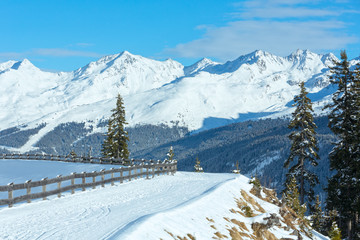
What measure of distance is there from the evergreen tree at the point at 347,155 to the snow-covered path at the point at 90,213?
1113cm

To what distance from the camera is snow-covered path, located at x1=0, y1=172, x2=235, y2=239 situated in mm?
13594

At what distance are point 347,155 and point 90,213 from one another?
19.4 m

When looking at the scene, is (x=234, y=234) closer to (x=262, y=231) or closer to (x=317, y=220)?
(x=262, y=231)

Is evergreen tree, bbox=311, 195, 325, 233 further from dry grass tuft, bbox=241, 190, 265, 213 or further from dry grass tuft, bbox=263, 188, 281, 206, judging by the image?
dry grass tuft, bbox=241, 190, 265, 213

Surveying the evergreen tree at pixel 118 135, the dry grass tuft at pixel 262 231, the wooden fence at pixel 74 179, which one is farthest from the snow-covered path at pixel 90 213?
the evergreen tree at pixel 118 135

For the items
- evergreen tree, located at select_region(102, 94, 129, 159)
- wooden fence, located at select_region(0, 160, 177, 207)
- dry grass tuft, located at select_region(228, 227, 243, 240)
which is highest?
evergreen tree, located at select_region(102, 94, 129, 159)

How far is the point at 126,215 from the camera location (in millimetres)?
A: 16469

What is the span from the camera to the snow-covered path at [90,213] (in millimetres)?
13594

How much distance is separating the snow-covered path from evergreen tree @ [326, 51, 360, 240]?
11.1m

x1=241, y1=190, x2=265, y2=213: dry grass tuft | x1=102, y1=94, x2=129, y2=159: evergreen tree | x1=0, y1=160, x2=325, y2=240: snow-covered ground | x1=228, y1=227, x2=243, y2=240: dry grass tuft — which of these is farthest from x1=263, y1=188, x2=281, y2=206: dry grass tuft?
x1=102, y1=94, x2=129, y2=159: evergreen tree

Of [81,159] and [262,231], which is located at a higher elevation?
[81,159]

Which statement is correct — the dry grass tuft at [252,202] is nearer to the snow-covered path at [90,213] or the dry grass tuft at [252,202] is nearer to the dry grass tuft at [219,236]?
the snow-covered path at [90,213]

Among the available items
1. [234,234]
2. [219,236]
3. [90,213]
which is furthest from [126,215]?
[234,234]

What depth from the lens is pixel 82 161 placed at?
50.0 meters
